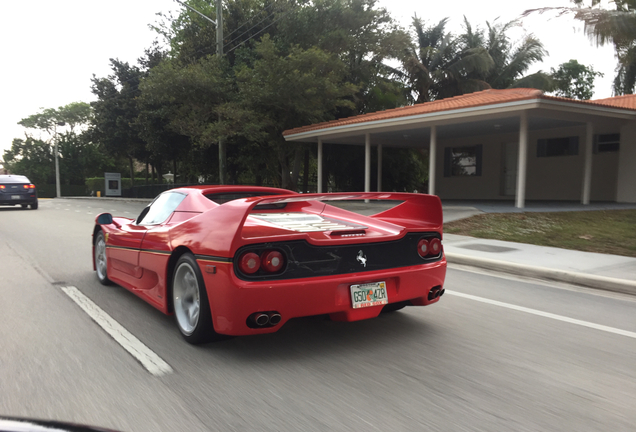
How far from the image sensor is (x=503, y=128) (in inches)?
690

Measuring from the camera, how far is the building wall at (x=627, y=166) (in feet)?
52.5

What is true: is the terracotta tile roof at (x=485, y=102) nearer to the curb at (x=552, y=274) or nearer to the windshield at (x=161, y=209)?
the curb at (x=552, y=274)

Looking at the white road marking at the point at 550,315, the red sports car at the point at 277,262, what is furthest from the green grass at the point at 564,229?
the red sports car at the point at 277,262

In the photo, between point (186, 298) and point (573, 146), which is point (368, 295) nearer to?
point (186, 298)

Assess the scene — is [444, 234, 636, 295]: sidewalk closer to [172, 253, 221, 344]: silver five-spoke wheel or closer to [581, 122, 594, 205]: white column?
[172, 253, 221, 344]: silver five-spoke wheel

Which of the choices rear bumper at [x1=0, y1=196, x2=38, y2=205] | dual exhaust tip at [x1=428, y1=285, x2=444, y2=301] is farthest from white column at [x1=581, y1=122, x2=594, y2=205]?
rear bumper at [x1=0, y1=196, x2=38, y2=205]

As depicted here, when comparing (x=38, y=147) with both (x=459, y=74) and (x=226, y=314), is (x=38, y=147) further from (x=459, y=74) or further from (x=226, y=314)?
(x=226, y=314)

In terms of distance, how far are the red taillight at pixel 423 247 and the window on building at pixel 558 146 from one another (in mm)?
16001

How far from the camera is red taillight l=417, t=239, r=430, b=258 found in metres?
4.14

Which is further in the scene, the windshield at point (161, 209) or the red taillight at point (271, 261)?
the windshield at point (161, 209)

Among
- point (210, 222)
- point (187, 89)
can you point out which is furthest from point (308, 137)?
point (210, 222)

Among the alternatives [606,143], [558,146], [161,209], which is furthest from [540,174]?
[161,209]

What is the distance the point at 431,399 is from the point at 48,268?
20.5ft

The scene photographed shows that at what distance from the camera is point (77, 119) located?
70125mm
